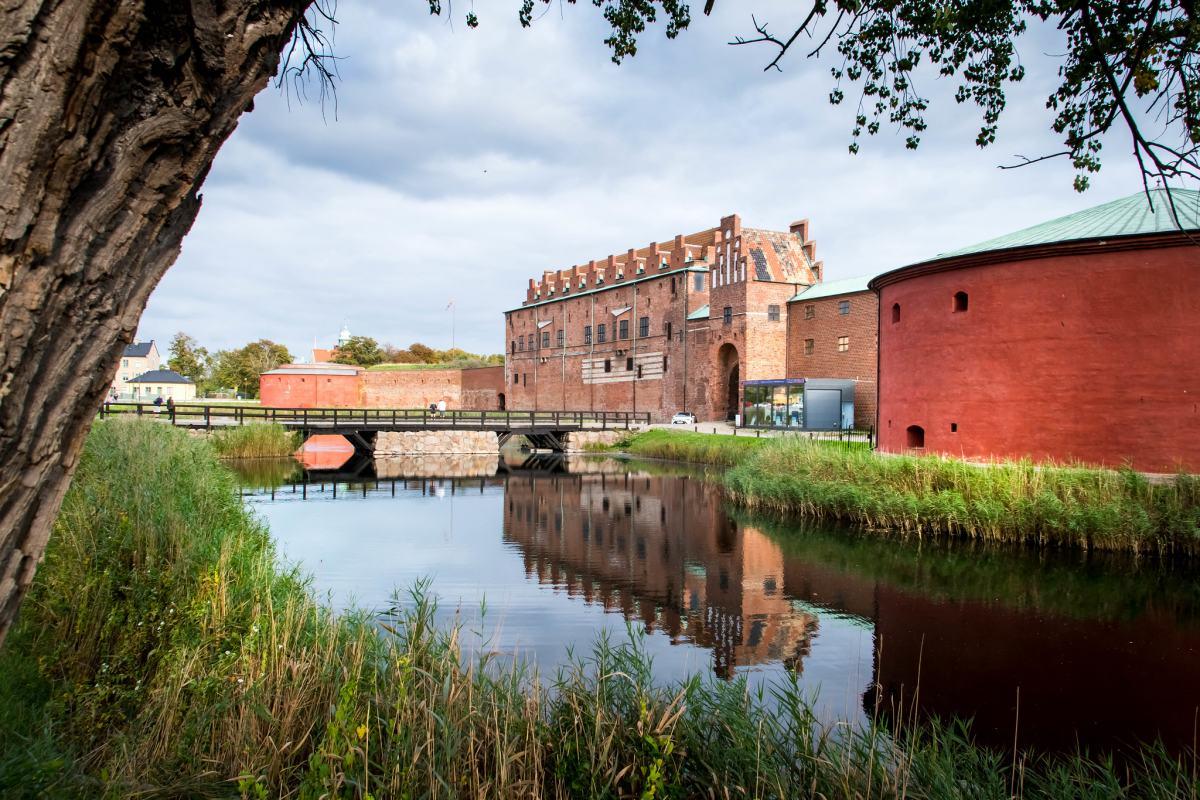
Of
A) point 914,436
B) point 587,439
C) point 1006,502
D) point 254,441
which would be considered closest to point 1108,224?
point 914,436

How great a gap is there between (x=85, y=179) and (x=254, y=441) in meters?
24.4

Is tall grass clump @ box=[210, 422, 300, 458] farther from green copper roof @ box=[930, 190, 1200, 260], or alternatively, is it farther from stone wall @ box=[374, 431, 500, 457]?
green copper roof @ box=[930, 190, 1200, 260]

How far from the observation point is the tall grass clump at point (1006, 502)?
9.75 m

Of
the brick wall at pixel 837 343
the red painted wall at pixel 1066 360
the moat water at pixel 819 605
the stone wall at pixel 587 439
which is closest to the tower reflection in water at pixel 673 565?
the moat water at pixel 819 605

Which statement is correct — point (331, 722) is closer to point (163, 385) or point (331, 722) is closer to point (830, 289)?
point (830, 289)

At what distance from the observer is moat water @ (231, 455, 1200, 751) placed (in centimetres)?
573

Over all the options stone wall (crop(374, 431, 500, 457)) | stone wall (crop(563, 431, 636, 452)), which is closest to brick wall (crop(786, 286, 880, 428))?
stone wall (crop(563, 431, 636, 452))

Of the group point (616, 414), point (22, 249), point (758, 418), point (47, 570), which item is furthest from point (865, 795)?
point (616, 414)

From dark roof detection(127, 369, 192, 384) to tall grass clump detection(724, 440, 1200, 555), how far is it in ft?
194

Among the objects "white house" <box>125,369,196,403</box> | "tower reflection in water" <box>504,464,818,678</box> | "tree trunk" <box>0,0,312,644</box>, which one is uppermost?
"white house" <box>125,369,196,403</box>

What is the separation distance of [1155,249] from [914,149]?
9.20 meters

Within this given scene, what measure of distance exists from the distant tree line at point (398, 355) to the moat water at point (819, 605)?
39.2m

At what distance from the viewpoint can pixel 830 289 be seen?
27.5m

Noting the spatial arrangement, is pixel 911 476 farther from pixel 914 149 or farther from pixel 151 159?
pixel 151 159
